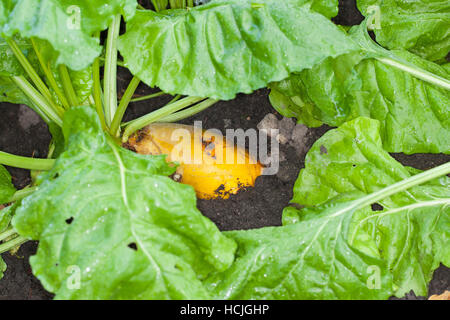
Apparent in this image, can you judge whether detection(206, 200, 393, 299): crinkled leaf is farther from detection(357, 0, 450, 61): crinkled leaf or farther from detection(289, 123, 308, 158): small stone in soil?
detection(357, 0, 450, 61): crinkled leaf

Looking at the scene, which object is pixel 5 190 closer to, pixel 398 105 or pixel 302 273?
pixel 302 273

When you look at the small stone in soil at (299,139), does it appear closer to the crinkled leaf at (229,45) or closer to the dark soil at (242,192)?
the dark soil at (242,192)

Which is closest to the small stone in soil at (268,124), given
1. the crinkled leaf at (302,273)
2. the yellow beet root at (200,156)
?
the yellow beet root at (200,156)

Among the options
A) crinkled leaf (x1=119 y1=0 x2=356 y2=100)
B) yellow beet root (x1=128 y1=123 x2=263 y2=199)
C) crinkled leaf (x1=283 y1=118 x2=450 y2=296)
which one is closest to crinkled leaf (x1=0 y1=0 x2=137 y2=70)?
crinkled leaf (x1=119 y1=0 x2=356 y2=100)

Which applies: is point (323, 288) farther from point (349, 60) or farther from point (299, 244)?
point (349, 60)

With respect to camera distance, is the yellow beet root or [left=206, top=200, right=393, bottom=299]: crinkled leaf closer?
[left=206, top=200, right=393, bottom=299]: crinkled leaf

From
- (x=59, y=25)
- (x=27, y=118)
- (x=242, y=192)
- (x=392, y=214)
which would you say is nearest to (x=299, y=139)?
(x=242, y=192)

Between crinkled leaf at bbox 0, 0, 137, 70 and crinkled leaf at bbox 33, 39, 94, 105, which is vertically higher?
crinkled leaf at bbox 0, 0, 137, 70
